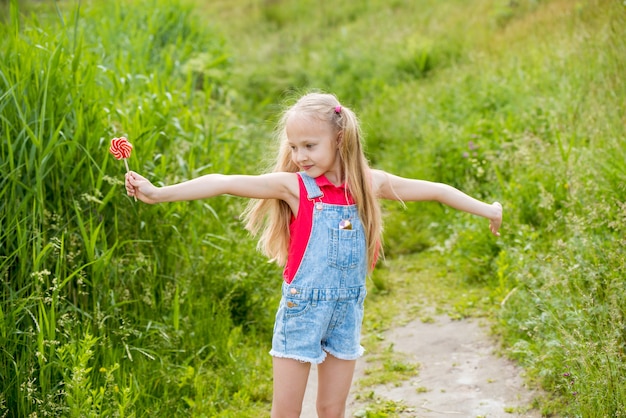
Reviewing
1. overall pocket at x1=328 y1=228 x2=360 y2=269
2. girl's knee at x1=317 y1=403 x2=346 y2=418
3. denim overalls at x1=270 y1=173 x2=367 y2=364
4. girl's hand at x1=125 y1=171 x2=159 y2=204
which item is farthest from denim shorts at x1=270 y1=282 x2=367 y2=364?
girl's hand at x1=125 y1=171 x2=159 y2=204

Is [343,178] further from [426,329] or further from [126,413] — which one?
[426,329]

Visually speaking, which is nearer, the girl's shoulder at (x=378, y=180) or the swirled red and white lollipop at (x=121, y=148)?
the swirled red and white lollipop at (x=121, y=148)

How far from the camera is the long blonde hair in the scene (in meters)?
3.43

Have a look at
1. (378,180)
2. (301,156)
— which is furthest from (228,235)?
(301,156)

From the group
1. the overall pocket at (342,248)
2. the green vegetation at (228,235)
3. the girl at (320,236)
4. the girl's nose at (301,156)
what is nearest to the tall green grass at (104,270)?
the green vegetation at (228,235)

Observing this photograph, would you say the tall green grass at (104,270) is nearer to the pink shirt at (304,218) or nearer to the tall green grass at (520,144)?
the pink shirt at (304,218)

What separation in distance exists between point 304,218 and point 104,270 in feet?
4.87

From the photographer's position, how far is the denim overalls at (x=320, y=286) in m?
3.36

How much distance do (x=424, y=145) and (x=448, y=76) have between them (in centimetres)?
209

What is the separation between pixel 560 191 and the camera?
5.66 meters

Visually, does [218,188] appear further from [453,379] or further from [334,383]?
[453,379]

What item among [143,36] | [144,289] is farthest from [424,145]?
[144,289]

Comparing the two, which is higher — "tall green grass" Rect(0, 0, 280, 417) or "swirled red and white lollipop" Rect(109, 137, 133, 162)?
"swirled red and white lollipop" Rect(109, 137, 133, 162)

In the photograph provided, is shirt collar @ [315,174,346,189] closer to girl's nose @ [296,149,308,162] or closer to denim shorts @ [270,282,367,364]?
girl's nose @ [296,149,308,162]
